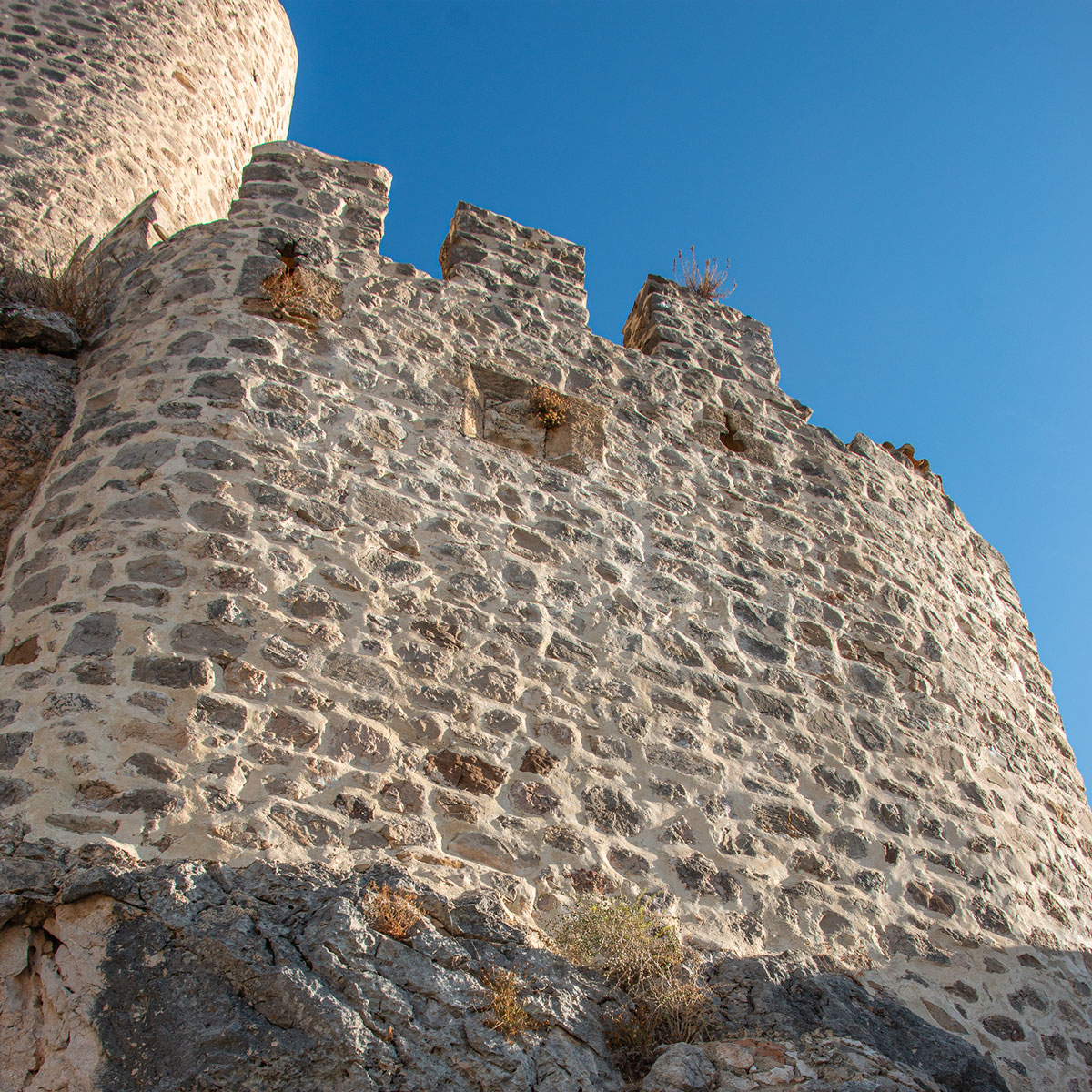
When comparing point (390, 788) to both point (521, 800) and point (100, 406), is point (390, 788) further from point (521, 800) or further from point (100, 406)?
point (100, 406)

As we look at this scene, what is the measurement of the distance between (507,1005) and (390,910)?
396 millimetres

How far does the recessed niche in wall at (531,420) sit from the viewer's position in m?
4.73

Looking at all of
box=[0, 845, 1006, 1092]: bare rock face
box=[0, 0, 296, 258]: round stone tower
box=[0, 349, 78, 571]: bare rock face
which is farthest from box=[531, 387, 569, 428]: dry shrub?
box=[0, 0, 296, 258]: round stone tower

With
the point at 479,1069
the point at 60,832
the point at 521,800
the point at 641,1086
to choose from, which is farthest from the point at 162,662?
the point at 641,1086

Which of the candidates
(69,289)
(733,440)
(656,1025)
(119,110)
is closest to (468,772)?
(656,1025)

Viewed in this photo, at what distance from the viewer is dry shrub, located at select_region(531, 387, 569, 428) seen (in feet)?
16.0

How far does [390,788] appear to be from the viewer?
10.9 ft

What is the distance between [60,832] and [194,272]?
8.64ft

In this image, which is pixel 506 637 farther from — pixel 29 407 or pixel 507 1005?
pixel 29 407

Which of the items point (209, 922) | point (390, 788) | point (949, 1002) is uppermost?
point (390, 788)

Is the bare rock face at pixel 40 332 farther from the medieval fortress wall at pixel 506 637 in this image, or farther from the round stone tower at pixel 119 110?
the round stone tower at pixel 119 110

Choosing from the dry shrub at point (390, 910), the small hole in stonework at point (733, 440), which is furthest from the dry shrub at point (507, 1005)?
the small hole in stonework at point (733, 440)

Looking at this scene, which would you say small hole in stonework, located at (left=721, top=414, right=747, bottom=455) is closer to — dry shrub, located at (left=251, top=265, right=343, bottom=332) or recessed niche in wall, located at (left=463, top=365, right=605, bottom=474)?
recessed niche in wall, located at (left=463, top=365, right=605, bottom=474)

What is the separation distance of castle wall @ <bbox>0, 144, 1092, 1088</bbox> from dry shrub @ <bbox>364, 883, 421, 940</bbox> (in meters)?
0.15
